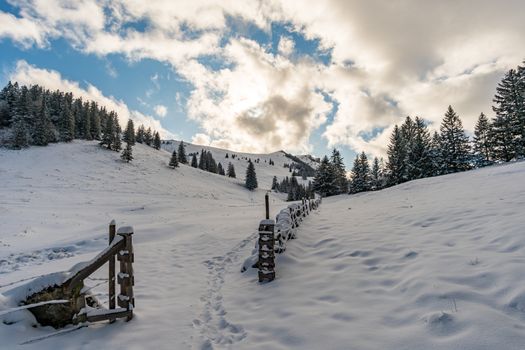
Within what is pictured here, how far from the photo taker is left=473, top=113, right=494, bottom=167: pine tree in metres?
42.3

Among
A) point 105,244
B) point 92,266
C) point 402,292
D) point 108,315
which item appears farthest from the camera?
point 105,244

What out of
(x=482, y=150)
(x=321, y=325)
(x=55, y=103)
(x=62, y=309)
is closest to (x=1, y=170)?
(x=55, y=103)

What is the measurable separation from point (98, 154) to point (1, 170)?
890 inches

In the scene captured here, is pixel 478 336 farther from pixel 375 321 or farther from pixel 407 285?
pixel 407 285

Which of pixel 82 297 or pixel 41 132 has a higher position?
pixel 41 132

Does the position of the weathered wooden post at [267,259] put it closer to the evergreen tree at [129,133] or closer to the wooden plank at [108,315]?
the wooden plank at [108,315]

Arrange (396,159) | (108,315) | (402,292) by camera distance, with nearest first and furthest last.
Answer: (402,292) → (108,315) → (396,159)

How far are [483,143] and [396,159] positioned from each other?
13.4 meters

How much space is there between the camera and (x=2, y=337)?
183 inches

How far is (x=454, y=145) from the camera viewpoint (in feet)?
144

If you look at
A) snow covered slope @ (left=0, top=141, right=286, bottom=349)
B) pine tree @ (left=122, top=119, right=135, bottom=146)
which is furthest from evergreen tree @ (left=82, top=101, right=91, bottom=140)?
snow covered slope @ (left=0, top=141, right=286, bottom=349)

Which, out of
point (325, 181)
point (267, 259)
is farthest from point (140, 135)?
point (267, 259)

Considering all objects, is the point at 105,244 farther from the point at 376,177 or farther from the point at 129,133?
the point at 129,133

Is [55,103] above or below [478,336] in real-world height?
above
